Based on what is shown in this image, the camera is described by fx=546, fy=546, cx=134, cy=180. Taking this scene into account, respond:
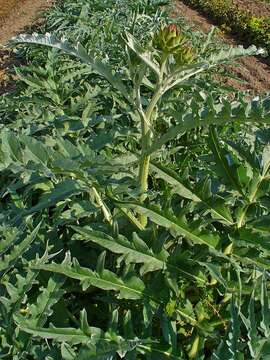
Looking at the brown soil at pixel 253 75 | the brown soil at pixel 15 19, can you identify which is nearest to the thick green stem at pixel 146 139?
the brown soil at pixel 253 75

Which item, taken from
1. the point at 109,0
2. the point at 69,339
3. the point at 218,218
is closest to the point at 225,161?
the point at 218,218

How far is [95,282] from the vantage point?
1.59m

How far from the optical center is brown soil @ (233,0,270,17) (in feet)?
31.1

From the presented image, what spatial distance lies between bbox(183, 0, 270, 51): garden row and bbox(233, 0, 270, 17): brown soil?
0.48ft

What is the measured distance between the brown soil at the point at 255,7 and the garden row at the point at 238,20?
0.15m

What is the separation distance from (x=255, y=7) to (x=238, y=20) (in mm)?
1433

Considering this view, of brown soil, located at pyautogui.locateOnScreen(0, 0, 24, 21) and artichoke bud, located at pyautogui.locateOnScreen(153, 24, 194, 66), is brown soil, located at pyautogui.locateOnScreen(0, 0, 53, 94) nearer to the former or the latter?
brown soil, located at pyautogui.locateOnScreen(0, 0, 24, 21)

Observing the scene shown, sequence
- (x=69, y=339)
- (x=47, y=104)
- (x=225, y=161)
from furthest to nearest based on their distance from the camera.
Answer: (x=47, y=104), (x=225, y=161), (x=69, y=339)

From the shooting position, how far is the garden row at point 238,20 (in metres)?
8.04

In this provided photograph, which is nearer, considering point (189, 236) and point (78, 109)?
point (189, 236)

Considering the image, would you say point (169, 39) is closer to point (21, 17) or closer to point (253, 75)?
point (253, 75)

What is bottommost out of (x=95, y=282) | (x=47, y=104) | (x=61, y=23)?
(x=61, y=23)

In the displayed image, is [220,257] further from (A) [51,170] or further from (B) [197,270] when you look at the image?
(A) [51,170]

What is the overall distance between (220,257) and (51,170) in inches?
22.0
